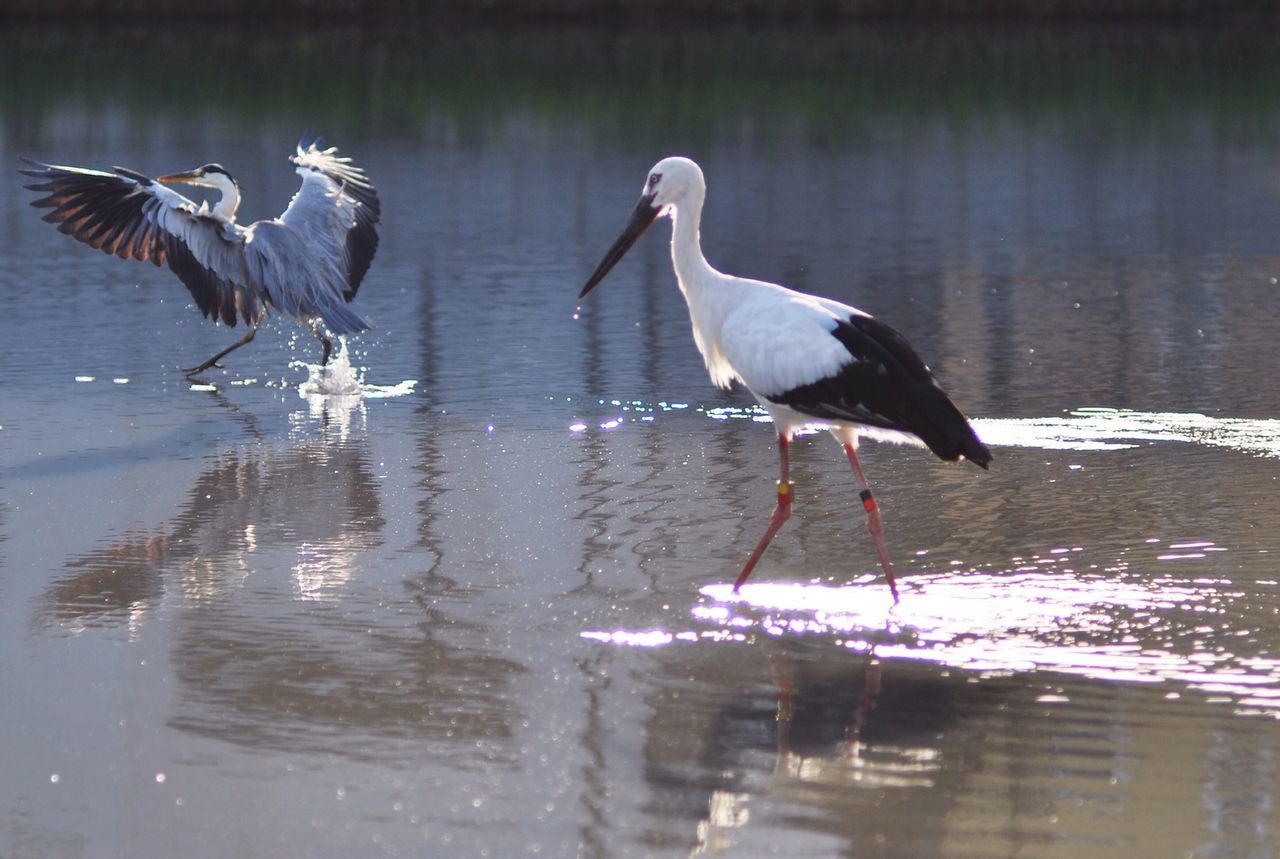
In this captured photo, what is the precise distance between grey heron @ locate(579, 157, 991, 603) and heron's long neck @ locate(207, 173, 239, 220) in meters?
5.44

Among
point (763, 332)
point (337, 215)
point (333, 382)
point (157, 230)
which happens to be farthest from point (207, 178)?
point (763, 332)

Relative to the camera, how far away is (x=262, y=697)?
6223 millimetres

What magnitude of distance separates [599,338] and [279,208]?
7114 millimetres

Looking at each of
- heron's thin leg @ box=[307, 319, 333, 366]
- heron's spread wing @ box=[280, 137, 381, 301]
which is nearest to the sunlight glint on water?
heron's thin leg @ box=[307, 319, 333, 366]

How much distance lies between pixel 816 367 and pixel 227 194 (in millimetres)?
6539

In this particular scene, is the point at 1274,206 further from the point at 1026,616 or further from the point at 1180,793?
the point at 1180,793

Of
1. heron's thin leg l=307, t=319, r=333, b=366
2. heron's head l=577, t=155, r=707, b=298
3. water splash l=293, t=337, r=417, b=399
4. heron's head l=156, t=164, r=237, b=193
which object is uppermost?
heron's head l=577, t=155, r=707, b=298

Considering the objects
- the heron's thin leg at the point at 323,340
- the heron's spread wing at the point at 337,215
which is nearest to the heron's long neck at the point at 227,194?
the heron's spread wing at the point at 337,215

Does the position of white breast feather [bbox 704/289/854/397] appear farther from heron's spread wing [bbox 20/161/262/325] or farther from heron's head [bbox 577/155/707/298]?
heron's spread wing [bbox 20/161/262/325]

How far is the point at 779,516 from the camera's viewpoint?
769 cm

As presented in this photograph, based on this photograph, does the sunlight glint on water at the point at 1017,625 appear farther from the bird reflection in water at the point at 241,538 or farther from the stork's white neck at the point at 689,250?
the bird reflection in water at the point at 241,538

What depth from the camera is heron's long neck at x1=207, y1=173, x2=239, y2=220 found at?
1291cm

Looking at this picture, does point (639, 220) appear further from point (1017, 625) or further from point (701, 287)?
point (1017, 625)

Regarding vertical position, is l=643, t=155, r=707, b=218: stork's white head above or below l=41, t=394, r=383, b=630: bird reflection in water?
above
